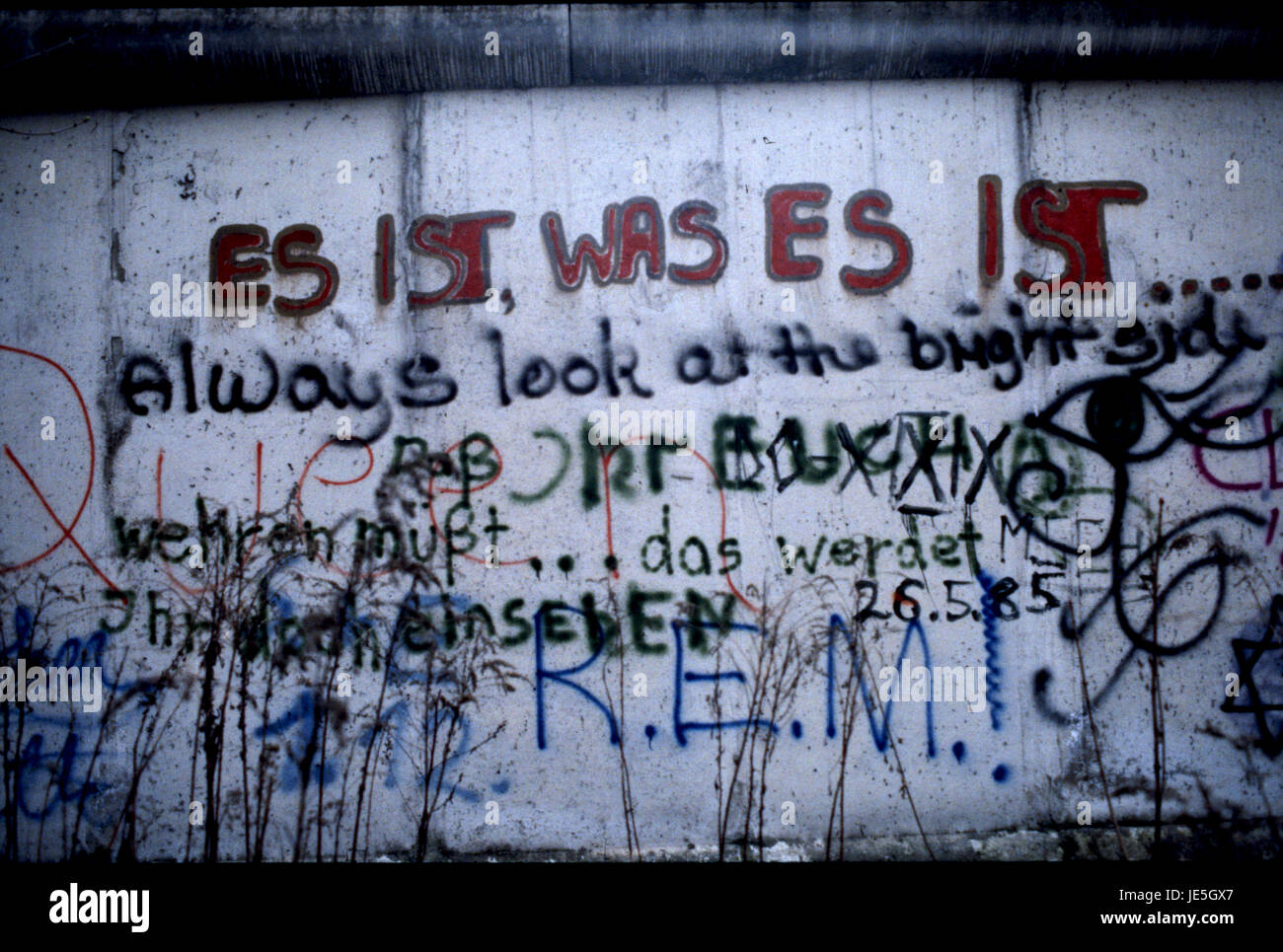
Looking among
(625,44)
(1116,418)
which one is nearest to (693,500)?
(1116,418)

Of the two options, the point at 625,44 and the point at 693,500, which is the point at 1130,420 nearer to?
the point at 693,500

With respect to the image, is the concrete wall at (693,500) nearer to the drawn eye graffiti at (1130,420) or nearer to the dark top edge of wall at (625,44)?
the drawn eye graffiti at (1130,420)

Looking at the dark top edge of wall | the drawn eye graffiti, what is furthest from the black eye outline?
the dark top edge of wall

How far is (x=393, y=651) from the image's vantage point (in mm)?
3807

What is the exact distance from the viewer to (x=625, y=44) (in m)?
Answer: 3.69

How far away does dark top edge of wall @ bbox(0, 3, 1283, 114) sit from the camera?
3.67 m

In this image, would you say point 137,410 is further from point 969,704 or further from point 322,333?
point 969,704

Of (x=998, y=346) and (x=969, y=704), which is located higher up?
(x=998, y=346)

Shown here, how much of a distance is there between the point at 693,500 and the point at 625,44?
6.98 ft

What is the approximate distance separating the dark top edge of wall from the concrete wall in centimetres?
13

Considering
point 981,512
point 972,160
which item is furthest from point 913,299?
point 981,512

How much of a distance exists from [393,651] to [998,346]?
3.20m

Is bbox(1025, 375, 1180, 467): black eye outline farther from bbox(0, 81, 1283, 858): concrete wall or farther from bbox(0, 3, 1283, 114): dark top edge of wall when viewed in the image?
bbox(0, 3, 1283, 114): dark top edge of wall
